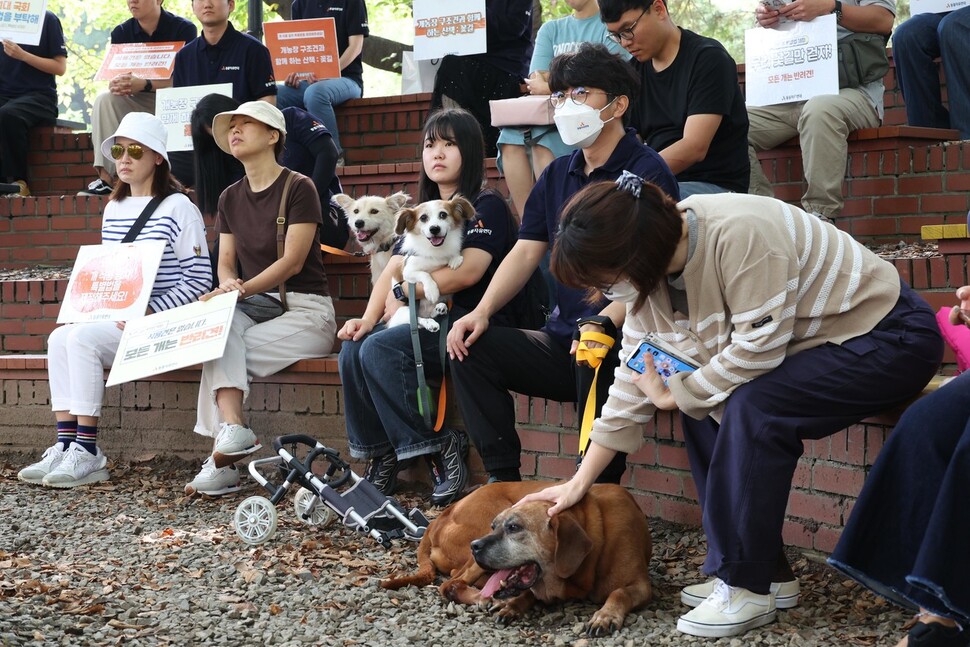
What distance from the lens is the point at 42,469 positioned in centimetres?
599

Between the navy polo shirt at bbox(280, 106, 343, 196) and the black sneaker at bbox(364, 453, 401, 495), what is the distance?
2479mm

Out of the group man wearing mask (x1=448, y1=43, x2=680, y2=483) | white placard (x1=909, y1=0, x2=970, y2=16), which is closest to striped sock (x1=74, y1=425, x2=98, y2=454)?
man wearing mask (x1=448, y1=43, x2=680, y2=483)

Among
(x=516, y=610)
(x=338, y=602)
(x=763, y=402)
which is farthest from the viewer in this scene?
(x=338, y=602)

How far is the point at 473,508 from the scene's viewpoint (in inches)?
159

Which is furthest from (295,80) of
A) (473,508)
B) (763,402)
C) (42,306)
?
(763,402)

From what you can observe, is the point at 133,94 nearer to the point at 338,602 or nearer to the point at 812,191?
the point at 812,191

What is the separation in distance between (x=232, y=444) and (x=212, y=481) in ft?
0.82

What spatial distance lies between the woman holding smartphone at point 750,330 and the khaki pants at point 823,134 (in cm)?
248

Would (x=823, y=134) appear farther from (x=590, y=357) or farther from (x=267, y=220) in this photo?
(x=267, y=220)

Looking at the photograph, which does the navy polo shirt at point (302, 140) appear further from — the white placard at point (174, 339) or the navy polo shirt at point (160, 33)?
the navy polo shirt at point (160, 33)

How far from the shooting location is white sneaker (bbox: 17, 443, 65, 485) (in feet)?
19.6

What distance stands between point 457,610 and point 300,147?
428 cm

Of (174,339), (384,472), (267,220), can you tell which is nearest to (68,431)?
(174,339)

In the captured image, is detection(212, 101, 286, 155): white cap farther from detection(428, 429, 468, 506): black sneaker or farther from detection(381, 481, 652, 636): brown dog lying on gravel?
detection(381, 481, 652, 636): brown dog lying on gravel
